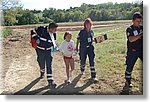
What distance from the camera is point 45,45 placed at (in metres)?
2.84

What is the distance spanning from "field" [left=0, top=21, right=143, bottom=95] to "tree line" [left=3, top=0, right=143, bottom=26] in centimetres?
4

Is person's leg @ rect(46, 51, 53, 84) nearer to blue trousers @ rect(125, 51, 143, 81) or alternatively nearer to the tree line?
the tree line

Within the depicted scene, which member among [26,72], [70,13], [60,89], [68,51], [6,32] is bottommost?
[60,89]

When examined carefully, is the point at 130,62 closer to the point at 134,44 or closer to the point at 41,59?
the point at 134,44

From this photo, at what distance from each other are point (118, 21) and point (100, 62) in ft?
1.00

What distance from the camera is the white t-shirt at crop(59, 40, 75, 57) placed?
9.31ft

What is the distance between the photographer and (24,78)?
2852 mm

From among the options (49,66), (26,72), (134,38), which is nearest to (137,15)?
(134,38)

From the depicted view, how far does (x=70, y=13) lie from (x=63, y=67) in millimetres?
371

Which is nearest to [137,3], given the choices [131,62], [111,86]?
[131,62]

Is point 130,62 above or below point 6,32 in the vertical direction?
below

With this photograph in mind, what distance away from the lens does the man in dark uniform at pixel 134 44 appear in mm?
2793

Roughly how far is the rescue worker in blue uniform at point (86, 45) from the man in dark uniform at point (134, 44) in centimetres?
23

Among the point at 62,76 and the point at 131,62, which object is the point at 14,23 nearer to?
the point at 62,76
